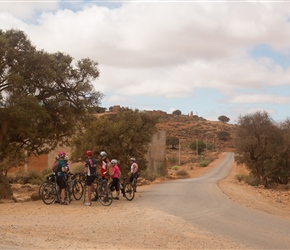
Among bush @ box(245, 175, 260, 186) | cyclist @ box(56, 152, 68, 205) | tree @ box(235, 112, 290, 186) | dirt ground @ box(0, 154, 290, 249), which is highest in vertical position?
tree @ box(235, 112, 290, 186)

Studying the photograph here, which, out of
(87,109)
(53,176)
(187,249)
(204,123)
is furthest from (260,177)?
(204,123)

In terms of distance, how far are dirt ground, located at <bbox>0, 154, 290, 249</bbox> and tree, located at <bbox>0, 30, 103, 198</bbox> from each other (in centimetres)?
455

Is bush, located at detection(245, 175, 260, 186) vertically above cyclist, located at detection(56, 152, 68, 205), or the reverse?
cyclist, located at detection(56, 152, 68, 205)

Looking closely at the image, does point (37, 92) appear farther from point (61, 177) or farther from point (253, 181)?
point (253, 181)

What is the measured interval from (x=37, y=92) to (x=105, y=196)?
6.22 m

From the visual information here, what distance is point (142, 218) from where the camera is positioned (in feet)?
43.9

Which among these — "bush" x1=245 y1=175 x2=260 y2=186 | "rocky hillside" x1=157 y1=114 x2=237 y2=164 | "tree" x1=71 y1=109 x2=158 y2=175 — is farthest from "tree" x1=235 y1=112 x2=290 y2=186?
"rocky hillside" x1=157 y1=114 x2=237 y2=164

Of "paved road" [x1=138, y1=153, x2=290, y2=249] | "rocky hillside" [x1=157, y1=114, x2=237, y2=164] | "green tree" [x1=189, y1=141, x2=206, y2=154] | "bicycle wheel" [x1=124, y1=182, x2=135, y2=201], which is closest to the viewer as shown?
"paved road" [x1=138, y1=153, x2=290, y2=249]

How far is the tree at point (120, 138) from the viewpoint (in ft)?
112

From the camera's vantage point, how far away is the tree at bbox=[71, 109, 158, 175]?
3419 centimetres

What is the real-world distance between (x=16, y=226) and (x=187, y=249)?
15.7 ft

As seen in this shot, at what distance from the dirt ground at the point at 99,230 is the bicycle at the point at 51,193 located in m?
1.80

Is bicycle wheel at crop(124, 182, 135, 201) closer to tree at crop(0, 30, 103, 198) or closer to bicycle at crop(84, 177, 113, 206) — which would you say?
bicycle at crop(84, 177, 113, 206)

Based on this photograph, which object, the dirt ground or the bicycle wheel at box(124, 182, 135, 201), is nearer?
the dirt ground
